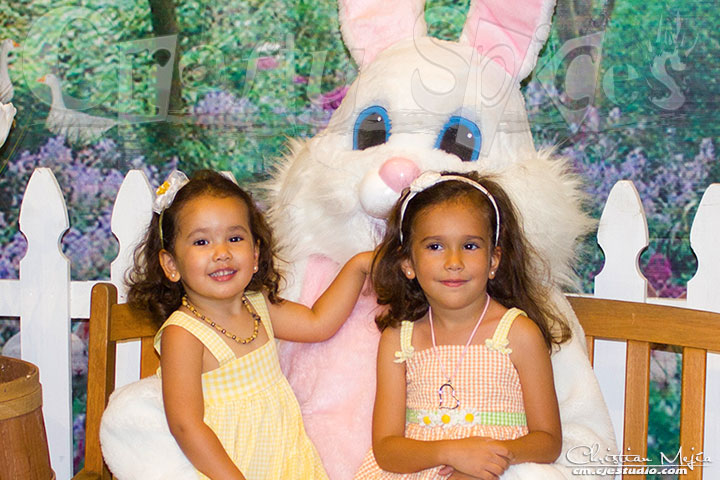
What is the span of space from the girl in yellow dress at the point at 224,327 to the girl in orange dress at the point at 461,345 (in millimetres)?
138

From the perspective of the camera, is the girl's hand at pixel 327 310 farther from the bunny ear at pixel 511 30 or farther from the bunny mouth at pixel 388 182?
the bunny ear at pixel 511 30

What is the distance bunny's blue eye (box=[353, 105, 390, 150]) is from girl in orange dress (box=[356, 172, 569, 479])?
0.17m

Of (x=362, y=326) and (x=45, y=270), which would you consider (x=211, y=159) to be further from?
(x=362, y=326)

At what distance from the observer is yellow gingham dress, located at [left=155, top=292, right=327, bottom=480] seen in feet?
4.36

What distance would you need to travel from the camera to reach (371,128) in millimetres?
1439

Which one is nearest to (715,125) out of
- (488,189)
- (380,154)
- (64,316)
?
(488,189)

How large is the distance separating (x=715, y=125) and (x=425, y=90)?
693 millimetres

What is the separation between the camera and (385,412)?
1330 millimetres

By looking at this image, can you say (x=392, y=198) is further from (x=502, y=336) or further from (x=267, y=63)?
(x=267, y=63)

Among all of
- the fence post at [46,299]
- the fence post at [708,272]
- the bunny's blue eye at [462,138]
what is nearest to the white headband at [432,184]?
the bunny's blue eye at [462,138]

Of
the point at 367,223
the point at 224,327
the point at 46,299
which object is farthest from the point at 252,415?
the point at 46,299

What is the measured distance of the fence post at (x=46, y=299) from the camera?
70.0 inches

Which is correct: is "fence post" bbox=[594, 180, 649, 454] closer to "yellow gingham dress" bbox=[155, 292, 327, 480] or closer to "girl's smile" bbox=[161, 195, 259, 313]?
"yellow gingham dress" bbox=[155, 292, 327, 480]

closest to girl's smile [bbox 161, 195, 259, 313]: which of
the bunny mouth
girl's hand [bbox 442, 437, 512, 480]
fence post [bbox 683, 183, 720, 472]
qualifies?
the bunny mouth
